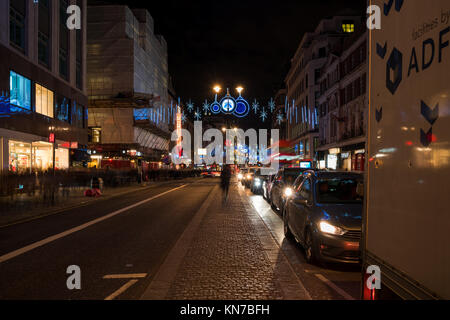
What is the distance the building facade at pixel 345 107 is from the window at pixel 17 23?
25.1 metres

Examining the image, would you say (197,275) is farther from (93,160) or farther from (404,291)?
(93,160)

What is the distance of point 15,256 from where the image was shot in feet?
24.0

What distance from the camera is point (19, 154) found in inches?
1000

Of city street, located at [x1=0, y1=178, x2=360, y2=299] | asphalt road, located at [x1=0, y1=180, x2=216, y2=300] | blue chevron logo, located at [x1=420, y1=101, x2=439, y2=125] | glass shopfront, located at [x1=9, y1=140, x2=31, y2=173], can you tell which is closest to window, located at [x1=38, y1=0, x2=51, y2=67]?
glass shopfront, located at [x1=9, y1=140, x2=31, y2=173]

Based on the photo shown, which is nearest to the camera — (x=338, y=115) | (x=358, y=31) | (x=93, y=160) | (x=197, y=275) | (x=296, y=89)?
(x=197, y=275)

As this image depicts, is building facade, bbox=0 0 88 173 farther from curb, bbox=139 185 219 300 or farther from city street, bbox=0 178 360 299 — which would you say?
curb, bbox=139 185 219 300

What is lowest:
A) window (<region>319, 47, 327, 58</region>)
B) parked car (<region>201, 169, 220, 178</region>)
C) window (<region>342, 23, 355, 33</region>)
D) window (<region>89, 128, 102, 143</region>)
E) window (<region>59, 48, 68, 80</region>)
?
parked car (<region>201, 169, 220, 178</region>)

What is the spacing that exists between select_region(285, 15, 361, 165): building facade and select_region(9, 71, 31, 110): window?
1335 inches

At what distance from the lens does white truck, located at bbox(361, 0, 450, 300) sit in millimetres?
2400

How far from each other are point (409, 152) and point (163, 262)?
5.00 m

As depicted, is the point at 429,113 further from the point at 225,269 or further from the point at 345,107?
the point at 345,107

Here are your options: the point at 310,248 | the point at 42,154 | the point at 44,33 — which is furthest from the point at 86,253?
the point at 44,33

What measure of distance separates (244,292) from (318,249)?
1.92m

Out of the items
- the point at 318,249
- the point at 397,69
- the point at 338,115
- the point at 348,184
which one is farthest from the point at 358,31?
the point at 397,69
